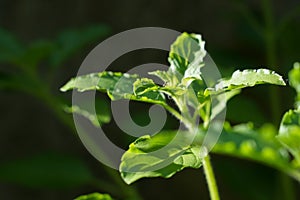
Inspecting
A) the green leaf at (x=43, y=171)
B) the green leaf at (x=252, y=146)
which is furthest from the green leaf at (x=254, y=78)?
the green leaf at (x=43, y=171)

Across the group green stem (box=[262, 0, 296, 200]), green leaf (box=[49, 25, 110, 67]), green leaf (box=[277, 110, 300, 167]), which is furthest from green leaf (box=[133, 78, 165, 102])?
green stem (box=[262, 0, 296, 200])

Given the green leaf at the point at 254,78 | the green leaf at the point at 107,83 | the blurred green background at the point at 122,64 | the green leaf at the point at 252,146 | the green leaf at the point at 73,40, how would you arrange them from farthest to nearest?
the blurred green background at the point at 122,64 < the green leaf at the point at 73,40 < the green leaf at the point at 252,146 < the green leaf at the point at 107,83 < the green leaf at the point at 254,78

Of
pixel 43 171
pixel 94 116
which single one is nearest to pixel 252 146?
pixel 94 116

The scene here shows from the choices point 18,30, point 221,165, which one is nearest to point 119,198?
point 221,165

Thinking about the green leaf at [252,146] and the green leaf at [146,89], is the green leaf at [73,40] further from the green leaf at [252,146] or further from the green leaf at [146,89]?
the green leaf at [146,89]

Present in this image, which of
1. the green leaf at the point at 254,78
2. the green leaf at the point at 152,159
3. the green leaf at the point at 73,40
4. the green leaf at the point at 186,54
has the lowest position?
the green leaf at the point at 152,159

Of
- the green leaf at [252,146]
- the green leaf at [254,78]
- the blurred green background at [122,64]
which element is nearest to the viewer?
the green leaf at [254,78]
